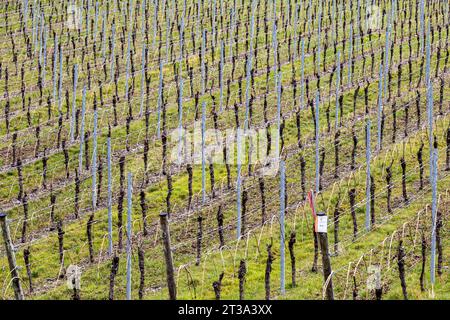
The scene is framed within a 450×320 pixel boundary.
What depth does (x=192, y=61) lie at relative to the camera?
28422 millimetres

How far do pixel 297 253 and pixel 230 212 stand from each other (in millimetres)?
2385

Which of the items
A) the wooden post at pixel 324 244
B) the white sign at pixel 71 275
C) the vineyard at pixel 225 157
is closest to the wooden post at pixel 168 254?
the vineyard at pixel 225 157

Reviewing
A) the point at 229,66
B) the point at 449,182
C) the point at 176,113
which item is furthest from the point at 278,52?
the point at 449,182

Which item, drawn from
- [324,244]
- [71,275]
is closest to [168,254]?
[324,244]

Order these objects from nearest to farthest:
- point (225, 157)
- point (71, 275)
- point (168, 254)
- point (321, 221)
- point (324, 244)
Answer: point (321, 221) < point (324, 244) < point (168, 254) < point (71, 275) < point (225, 157)

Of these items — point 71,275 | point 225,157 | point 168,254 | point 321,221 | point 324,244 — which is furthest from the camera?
point 225,157

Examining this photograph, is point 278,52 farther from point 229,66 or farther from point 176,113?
point 176,113

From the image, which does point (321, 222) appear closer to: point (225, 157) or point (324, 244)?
point (324, 244)

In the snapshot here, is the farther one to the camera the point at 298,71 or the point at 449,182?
the point at 298,71

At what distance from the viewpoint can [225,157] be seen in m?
19.8

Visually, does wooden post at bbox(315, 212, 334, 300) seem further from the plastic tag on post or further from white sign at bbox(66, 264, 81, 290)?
white sign at bbox(66, 264, 81, 290)

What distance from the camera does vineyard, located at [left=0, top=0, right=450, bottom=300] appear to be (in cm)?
1487

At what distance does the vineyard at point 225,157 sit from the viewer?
14867 millimetres

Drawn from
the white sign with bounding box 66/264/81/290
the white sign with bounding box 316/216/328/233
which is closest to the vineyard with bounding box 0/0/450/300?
the white sign with bounding box 316/216/328/233
